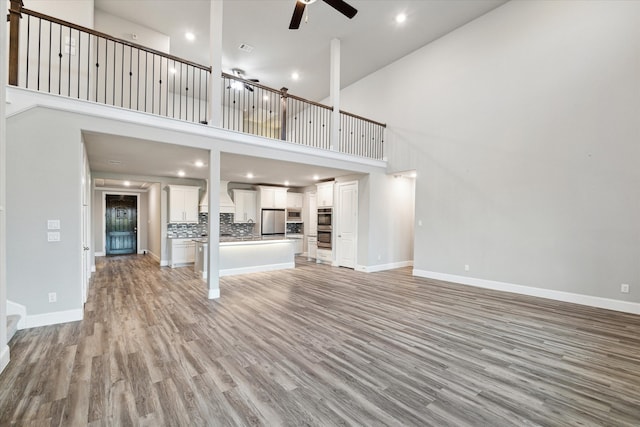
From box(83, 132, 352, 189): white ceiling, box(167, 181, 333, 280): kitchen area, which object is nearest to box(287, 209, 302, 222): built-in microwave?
box(167, 181, 333, 280): kitchen area

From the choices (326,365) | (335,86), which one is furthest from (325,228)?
(326,365)

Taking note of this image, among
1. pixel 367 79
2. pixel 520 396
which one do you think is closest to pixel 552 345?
pixel 520 396

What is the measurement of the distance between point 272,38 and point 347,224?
4981mm

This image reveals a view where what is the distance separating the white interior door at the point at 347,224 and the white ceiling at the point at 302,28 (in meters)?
3.44

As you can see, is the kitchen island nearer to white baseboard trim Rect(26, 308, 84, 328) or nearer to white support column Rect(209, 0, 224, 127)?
white baseboard trim Rect(26, 308, 84, 328)

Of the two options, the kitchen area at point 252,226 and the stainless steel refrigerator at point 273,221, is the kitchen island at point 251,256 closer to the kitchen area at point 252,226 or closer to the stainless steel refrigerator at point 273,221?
the kitchen area at point 252,226

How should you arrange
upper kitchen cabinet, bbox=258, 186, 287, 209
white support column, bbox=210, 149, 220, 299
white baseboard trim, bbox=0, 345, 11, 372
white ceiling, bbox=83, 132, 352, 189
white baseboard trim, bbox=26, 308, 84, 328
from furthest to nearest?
upper kitchen cabinet, bbox=258, 186, 287, 209
white support column, bbox=210, 149, 220, 299
white ceiling, bbox=83, 132, 352, 189
white baseboard trim, bbox=26, 308, 84, 328
white baseboard trim, bbox=0, 345, 11, 372

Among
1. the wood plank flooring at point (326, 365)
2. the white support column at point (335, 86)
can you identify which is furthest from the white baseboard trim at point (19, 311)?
the white support column at point (335, 86)

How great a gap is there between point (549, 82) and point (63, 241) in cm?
801

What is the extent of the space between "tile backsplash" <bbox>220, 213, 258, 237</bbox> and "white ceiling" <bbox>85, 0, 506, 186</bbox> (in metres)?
2.07

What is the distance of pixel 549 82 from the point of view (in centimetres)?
494

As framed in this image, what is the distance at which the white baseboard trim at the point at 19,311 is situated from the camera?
3.25 meters

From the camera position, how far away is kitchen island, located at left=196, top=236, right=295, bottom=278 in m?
6.51

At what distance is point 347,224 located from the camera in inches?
306
